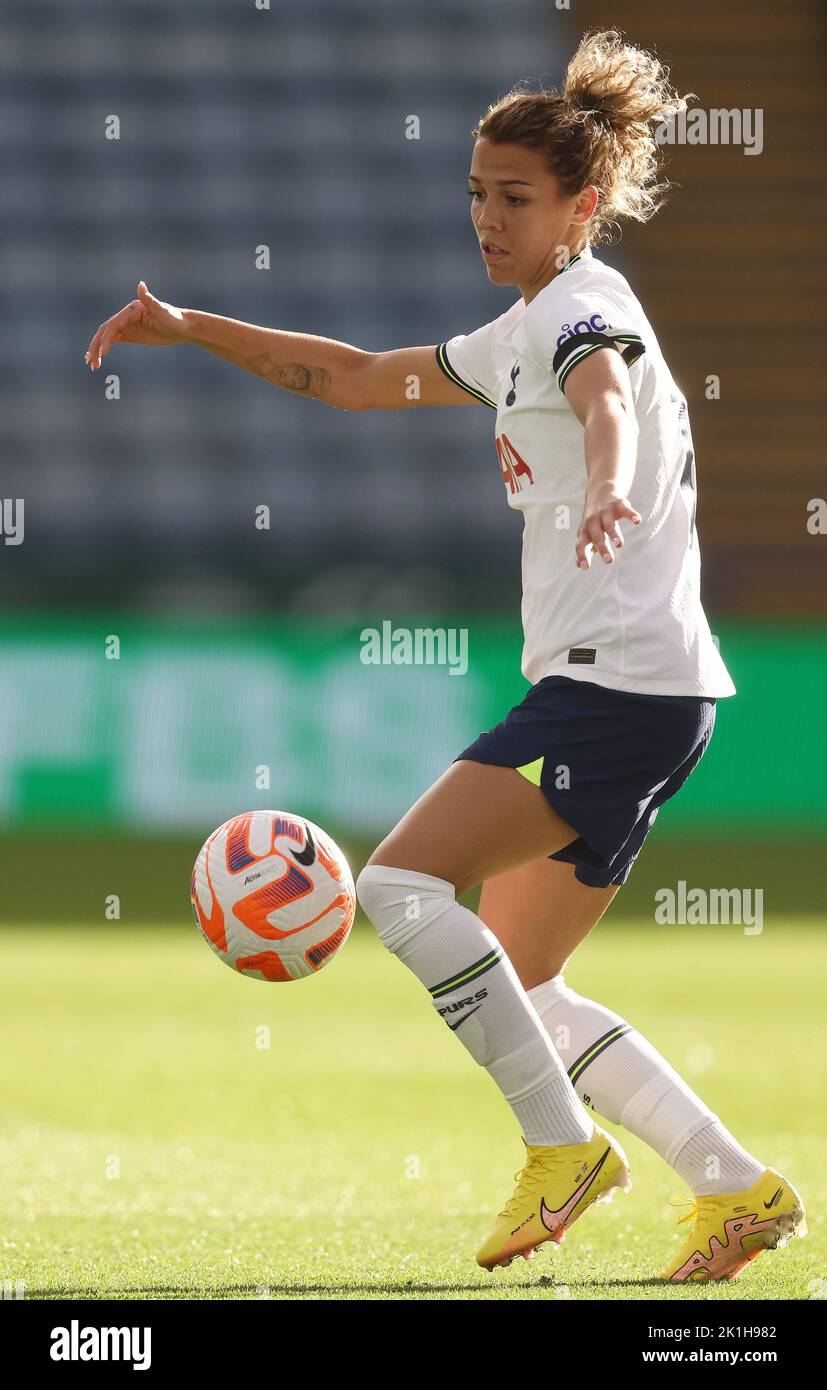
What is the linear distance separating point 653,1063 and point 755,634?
24.1 ft

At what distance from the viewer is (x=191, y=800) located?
34.3ft

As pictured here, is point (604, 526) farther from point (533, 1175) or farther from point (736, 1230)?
point (736, 1230)

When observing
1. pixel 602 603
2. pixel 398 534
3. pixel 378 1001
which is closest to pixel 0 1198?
pixel 602 603

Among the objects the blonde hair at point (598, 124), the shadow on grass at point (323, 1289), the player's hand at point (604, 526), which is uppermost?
the blonde hair at point (598, 124)

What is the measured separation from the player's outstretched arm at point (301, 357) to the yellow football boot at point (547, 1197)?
1.57 meters

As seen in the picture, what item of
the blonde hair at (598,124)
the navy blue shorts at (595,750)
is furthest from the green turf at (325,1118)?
the blonde hair at (598,124)

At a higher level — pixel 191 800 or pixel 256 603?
pixel 256 603

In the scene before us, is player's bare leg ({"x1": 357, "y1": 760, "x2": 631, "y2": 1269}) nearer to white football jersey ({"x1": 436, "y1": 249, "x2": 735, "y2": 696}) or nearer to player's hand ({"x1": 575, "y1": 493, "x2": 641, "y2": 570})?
white football jersey ({"x1": 436, "y1": 249, "x2": 735, "y2": 696})

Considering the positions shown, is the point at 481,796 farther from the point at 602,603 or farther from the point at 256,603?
the point at 256,603

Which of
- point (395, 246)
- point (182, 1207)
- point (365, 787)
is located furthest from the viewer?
point (395, 246)

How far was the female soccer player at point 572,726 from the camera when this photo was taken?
3.06 metres

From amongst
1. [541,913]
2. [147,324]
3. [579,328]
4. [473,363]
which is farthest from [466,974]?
[147,324]

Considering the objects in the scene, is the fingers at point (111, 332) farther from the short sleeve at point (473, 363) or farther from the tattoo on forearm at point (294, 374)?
the short sleeve at point (473, 363)

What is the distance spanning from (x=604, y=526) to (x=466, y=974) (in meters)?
0.86
